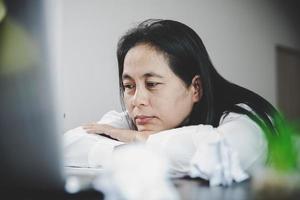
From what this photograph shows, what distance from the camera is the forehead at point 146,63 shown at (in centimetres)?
110

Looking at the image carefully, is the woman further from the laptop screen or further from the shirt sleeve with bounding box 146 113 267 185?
the laptop screen

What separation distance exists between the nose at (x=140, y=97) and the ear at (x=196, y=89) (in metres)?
0.17

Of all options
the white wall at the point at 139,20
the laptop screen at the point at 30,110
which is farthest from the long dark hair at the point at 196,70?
the laptop screen at the point at 30,110

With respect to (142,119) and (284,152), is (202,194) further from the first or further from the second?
(142,119)

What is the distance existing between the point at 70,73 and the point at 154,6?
38cm

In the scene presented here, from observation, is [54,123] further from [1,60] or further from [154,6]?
[154,6]

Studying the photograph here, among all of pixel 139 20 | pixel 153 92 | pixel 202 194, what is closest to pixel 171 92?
pixel 153 92

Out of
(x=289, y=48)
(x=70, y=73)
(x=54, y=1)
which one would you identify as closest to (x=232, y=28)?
(x=289, y=48)

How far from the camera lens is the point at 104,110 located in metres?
1.45

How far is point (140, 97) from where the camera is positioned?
107 centimetres

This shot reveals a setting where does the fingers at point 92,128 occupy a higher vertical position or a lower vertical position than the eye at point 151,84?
lower

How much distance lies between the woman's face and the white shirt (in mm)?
124

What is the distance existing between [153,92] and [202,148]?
0.50m

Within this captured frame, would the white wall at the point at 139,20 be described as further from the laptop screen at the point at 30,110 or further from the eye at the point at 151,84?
the laptop screen at the point at 30,110
